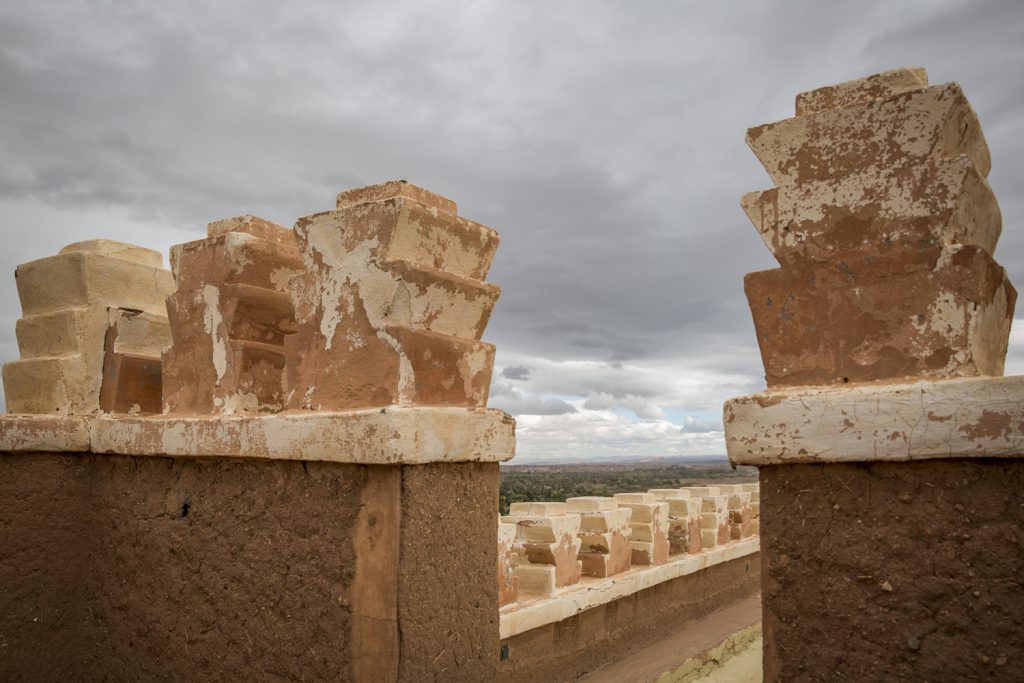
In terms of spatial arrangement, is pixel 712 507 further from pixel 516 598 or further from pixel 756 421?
pixel 756 421

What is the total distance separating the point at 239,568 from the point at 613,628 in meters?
4.44

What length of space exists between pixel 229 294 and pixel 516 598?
3194 mm

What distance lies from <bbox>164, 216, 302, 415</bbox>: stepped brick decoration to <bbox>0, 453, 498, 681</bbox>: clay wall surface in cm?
28

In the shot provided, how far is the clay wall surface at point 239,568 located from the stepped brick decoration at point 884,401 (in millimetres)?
961

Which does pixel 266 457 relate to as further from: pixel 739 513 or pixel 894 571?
pixel 739 513

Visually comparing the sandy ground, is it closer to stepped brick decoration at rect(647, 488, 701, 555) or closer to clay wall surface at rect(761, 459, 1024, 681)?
stepped brick decoration at rect(647, 488, 701, 555)

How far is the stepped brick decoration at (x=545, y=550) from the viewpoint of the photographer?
554 cm

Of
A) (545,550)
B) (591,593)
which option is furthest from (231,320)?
(591,593)

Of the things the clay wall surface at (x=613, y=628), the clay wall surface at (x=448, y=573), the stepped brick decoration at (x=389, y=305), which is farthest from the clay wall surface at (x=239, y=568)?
the clay wall surface at (x=613, y=628)

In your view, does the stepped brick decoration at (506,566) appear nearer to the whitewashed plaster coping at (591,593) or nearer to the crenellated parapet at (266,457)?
the whitewashed plaster coping at (591,593)

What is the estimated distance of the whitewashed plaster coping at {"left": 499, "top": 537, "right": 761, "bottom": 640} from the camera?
5027 mm

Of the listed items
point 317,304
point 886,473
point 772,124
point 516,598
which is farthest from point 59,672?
point 772,124

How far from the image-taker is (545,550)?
562 centimetres

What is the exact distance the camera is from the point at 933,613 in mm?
1867
